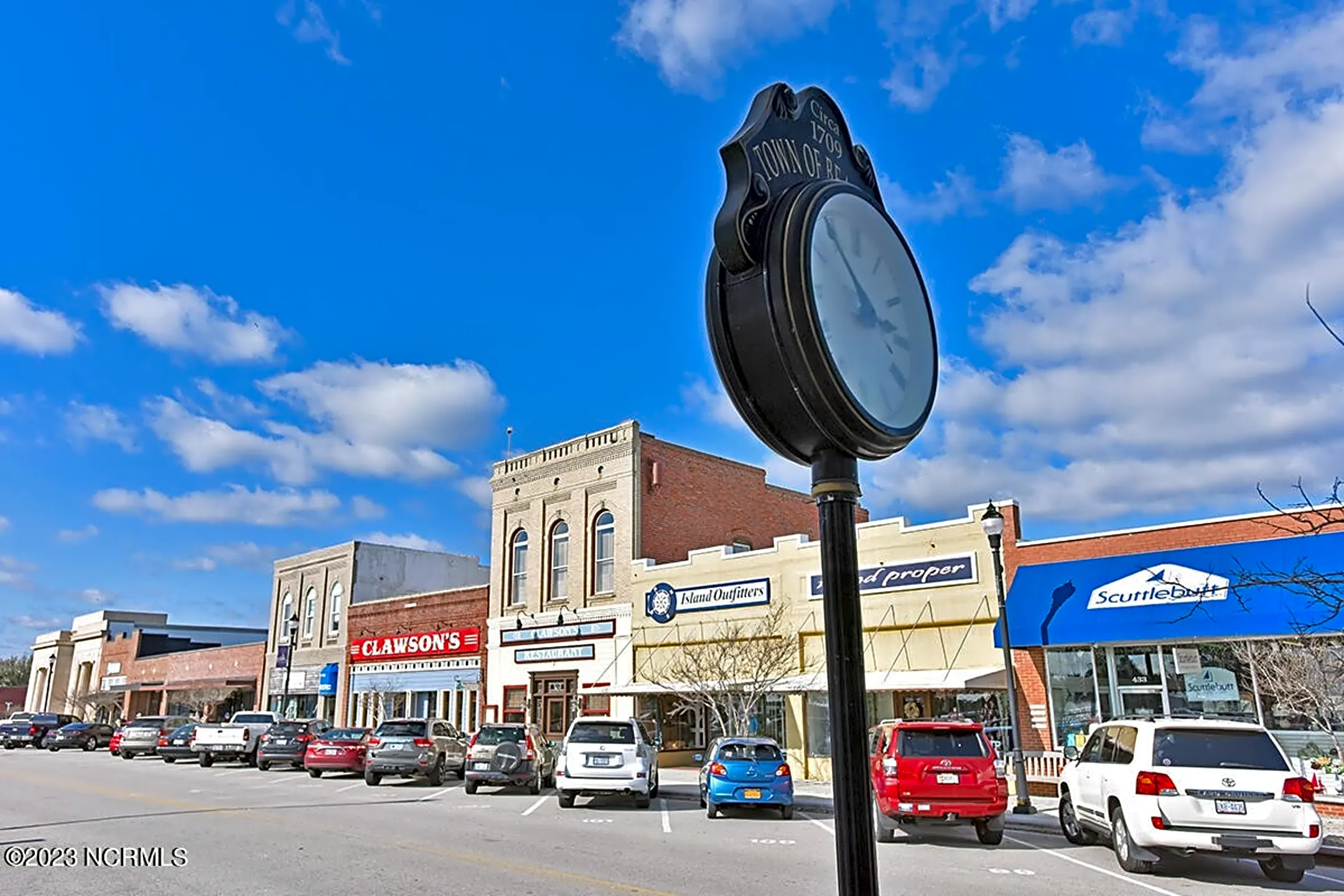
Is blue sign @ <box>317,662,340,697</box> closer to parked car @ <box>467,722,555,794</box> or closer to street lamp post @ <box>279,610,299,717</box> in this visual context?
street lamp post @ <box>279,610,299,717</box>

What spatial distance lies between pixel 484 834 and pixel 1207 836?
9.54m

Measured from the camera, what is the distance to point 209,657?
56.3 meters

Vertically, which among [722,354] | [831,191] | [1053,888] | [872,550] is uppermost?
[872,550]

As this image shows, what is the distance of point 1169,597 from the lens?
66.6 ft

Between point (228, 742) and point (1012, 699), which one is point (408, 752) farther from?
point (1012, 699)

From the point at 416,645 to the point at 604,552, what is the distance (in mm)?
10702

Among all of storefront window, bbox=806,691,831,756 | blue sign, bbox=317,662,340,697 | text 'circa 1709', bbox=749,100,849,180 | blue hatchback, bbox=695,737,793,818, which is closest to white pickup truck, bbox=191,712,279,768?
blue sign, bbox=317,662,340,697

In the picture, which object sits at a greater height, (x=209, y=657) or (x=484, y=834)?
(x=209, y=657)

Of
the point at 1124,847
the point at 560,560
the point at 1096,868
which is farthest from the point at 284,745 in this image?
the point at 1124,847

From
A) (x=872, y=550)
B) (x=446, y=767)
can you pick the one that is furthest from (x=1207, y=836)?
(x=446, y=767)

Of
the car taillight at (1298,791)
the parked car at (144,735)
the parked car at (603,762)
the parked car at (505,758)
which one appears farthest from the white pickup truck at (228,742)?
the car taillight at (1298,791)

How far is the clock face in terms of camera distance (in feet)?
8.20

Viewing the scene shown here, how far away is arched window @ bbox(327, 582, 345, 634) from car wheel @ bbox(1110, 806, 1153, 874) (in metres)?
38.6

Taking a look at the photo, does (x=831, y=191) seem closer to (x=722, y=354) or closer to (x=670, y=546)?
(x=722, y=354)
